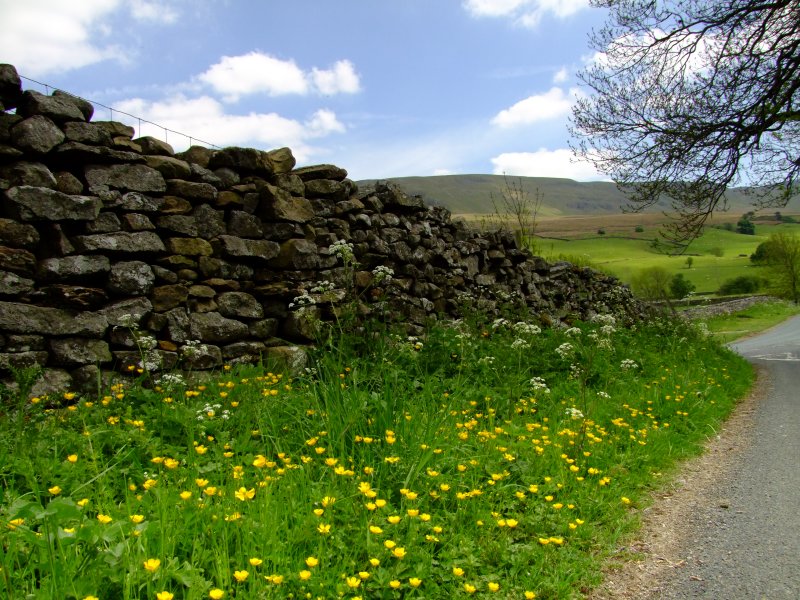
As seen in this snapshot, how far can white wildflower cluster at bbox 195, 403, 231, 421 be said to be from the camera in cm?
405

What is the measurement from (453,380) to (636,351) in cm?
411

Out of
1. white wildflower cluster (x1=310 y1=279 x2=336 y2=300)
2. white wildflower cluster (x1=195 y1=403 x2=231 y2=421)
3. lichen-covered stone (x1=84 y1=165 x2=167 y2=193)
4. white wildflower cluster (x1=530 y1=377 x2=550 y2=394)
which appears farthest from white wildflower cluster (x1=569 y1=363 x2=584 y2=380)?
lichen-covered stone (x1=84 y1=165 x2=167 y2=193)

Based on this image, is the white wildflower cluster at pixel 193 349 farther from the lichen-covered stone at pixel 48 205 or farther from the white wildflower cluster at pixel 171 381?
the lichen-covered stone at pixel 48 205

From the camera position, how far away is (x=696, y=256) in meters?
66.4

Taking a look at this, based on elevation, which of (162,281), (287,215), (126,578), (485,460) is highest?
(287,215)

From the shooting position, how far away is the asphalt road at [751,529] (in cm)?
299

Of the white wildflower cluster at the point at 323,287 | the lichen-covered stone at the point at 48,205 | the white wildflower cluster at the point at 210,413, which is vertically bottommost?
the white wildflower cluster at the point at 210,413

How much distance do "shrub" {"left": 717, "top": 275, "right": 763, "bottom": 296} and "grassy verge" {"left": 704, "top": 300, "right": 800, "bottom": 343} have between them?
29.7 feet

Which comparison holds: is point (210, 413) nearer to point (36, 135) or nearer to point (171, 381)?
point (171, 381)

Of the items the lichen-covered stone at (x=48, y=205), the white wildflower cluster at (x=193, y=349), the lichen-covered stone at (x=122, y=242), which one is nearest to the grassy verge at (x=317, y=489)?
the white wildflower cluster at (x=193, y=349)

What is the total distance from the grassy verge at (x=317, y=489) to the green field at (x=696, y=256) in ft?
107

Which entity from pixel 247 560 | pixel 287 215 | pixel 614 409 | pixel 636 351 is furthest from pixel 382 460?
pixel 636 351

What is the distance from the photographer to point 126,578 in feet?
7.12

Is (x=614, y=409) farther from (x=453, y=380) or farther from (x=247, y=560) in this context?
(x=247, y=560)
